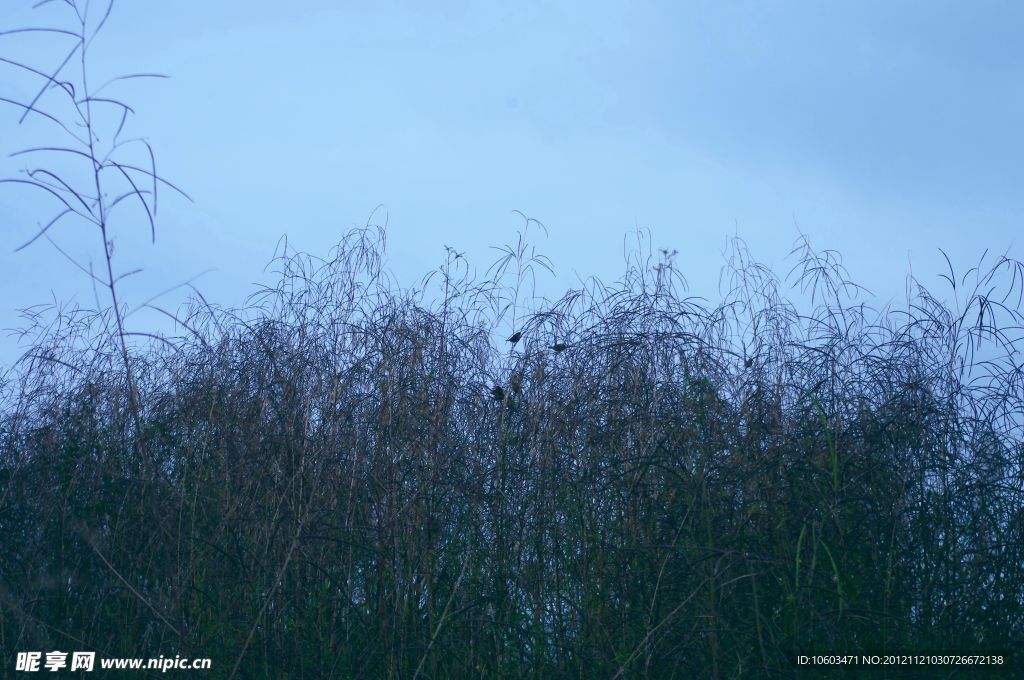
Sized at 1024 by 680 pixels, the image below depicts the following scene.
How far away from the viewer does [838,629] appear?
9.83 ft

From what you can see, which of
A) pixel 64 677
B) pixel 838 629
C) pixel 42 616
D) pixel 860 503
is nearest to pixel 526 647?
pixel 838 629

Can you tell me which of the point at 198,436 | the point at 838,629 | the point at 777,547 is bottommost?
the point at 838,629

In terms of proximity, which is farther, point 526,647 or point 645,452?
point 645,452

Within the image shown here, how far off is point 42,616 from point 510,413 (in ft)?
7.01

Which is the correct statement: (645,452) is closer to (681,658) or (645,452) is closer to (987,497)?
(681,658)

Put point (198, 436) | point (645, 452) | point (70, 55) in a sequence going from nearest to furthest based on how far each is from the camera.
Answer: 1. point (70, 55)
2. point (645, 452)
3. point (198, 436)

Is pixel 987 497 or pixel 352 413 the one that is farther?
pixel 352 413

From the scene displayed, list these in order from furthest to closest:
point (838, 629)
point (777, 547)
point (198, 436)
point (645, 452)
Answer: point (198, 436)
point (645, 452)
point (777, 547)
point (838, 629)

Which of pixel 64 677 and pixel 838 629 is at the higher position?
pixel 838 629

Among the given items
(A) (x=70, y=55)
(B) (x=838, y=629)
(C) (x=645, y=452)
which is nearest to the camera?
(A) (x=70, y=55)

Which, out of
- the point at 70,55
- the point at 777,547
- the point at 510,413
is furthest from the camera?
the point at 510,413

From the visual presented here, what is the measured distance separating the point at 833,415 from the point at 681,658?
126 centimetres

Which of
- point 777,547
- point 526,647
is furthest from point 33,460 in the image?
point 777,547

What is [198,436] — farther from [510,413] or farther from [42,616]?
[510,413]
